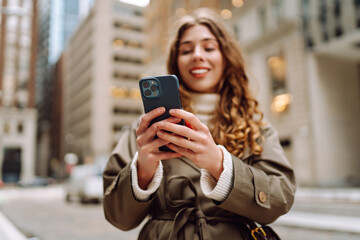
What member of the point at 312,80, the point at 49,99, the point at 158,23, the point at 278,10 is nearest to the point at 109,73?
the point at 158,23

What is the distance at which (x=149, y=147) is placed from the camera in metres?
1.34

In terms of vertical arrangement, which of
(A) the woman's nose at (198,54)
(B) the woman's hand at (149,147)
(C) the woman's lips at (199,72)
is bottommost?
(B) the woman's hand at (149,147)

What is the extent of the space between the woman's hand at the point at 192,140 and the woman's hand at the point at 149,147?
0.03 metres

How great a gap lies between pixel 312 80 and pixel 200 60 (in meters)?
22.0

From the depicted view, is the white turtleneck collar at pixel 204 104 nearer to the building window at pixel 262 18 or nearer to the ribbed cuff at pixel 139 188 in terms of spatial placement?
the ribbed cuff at pixel 139 188

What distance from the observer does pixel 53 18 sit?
5980mm

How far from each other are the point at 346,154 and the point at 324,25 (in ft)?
28.5

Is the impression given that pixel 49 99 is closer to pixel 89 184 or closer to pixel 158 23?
pixel 158 23

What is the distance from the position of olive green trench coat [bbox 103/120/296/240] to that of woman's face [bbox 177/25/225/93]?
1.42 feet

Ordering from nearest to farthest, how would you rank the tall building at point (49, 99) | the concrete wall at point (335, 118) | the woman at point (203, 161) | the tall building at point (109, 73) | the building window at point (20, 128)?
the woman at point (203, 161) → the concrete wall at point (335, 118) → the building window at point (20, 128) → the tall building at point (109, 73) → the tall building at point (49, 99)

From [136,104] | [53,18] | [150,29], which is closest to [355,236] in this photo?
[53,18]

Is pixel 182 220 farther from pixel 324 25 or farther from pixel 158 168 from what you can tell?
pixel 324 25

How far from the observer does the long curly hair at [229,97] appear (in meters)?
1.68

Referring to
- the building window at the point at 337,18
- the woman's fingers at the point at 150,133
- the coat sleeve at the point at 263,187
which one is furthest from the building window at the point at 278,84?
the woman's fingers at the point at 150,133
